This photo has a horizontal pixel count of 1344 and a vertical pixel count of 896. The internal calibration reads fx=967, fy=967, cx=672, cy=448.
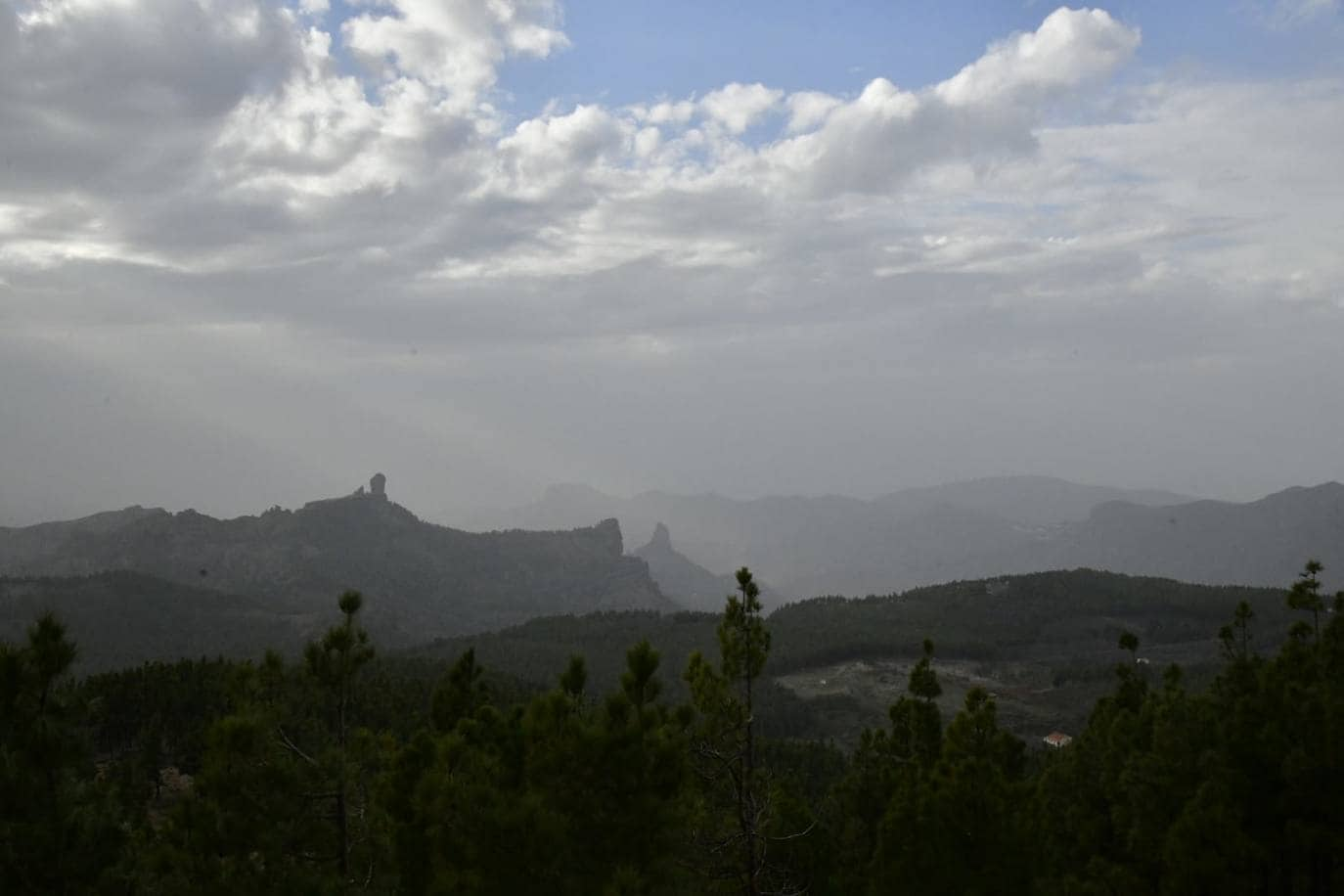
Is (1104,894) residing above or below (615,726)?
below

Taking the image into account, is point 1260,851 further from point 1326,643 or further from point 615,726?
point 615,726

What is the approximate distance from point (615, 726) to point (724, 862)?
544cm

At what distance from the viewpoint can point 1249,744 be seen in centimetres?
3175

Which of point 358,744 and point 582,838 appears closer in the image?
point 582,838

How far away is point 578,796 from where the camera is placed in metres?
23.5

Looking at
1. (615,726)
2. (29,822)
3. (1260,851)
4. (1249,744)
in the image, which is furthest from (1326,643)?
(29,822)

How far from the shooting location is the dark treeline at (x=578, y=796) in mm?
21359

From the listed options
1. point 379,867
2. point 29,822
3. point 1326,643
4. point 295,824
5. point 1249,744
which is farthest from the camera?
point 1326,643

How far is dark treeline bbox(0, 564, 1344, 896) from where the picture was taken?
70.1ft

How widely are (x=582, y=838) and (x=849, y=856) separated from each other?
18014 mm

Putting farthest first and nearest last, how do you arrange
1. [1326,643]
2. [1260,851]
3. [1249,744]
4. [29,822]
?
[1326,643] → [1249,744] → [1260,851] → [29,822]

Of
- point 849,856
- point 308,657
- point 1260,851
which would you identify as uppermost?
point 308,657

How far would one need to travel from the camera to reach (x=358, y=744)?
25.2 m

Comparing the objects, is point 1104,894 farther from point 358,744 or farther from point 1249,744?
point 358,744
